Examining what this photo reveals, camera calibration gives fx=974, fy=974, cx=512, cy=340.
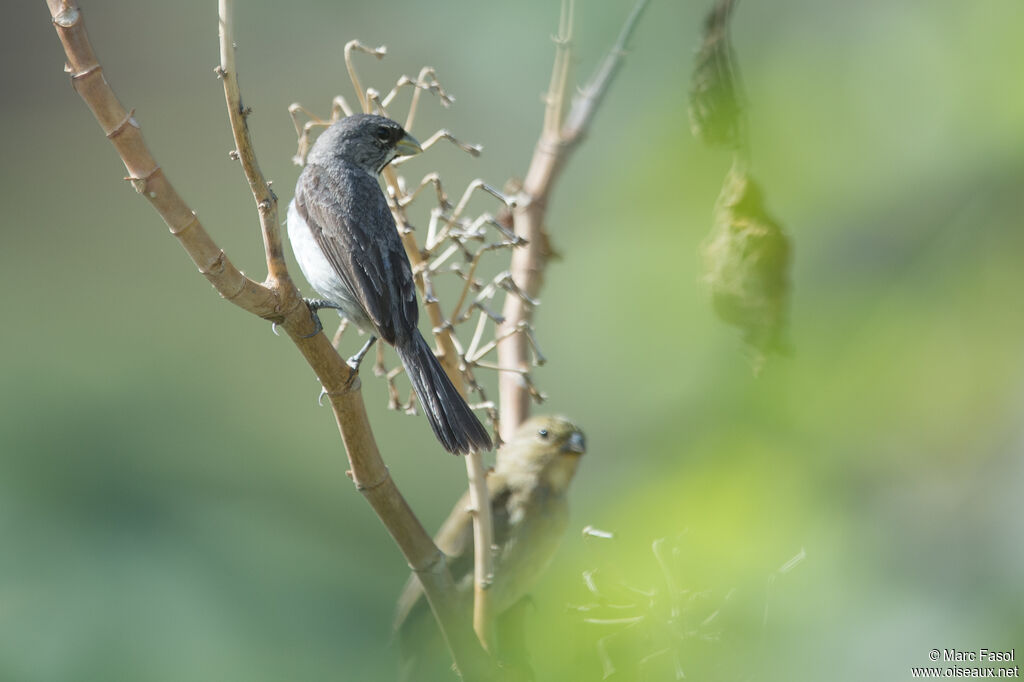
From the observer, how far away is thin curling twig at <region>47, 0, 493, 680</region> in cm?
152

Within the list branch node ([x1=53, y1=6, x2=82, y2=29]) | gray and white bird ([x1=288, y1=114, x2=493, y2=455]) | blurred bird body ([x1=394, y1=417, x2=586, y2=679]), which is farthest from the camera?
blurred bird body ([x1=394, y1=417, x2=586, y2=679])

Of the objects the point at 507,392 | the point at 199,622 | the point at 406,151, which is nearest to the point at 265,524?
the point at 199,622

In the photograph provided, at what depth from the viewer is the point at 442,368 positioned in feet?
7.04

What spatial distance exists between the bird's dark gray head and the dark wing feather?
Result: 0.04m

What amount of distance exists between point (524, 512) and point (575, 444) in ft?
1.01

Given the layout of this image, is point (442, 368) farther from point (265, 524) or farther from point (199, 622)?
point (265, 524)

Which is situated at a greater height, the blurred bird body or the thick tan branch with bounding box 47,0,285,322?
the thick tan branch with bounding box 47,0,285,322

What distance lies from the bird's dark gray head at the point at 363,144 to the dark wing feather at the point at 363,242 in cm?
4

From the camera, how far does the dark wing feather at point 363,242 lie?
95.0 inches

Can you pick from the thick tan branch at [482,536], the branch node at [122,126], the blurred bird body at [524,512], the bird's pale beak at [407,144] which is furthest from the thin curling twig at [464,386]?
the blurred bird body at [524,512]

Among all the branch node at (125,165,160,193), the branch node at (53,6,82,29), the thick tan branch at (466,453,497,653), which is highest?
the branch node at (53,6,82,29)

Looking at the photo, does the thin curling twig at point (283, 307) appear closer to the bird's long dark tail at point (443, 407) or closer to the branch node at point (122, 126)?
the branch node at point (122, 126)

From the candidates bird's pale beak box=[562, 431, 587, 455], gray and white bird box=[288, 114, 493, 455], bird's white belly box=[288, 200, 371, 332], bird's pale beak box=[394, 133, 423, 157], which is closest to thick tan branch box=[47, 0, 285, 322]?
gray and white bird box=[288, 114, 493, 455]

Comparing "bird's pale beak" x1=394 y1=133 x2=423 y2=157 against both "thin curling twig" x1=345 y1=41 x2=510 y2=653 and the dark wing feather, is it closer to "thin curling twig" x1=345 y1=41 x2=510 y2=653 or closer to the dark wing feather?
the dark wing feather
